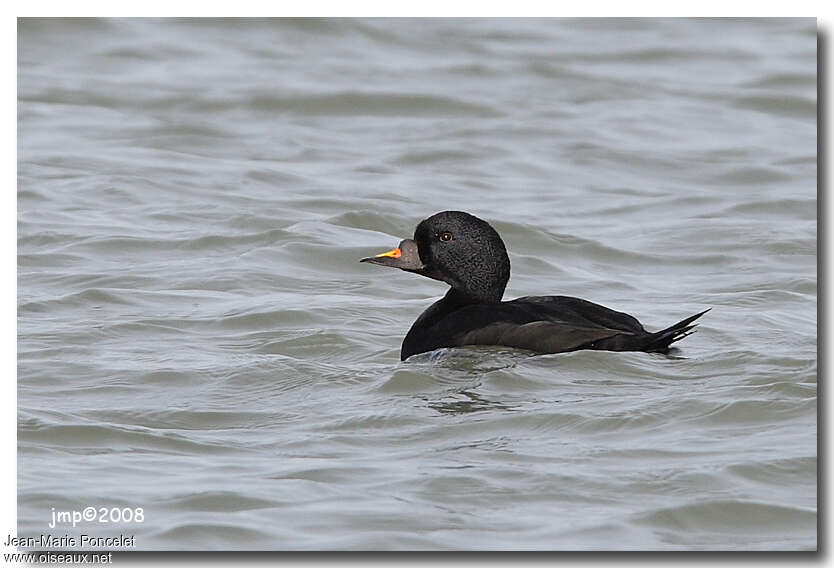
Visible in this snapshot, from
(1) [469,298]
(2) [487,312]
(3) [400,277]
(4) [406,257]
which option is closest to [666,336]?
(2) [487,312]

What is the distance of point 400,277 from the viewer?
9.97 metres

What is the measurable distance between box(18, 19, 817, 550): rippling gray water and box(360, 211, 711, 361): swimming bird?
0.10 m

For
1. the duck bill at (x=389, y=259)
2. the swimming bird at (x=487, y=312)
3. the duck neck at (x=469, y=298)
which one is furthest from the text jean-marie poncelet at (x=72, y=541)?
the duck neck at (x=469, y=298)

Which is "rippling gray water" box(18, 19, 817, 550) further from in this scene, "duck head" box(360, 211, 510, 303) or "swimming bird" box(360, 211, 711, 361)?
"duck head" box(360, 211, 510, 303)

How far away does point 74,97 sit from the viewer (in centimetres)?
1395

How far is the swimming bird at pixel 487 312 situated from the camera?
7.34 metres

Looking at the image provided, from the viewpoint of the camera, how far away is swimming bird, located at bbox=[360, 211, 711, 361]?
734 centimetres

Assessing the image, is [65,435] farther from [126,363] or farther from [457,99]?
[457,99]

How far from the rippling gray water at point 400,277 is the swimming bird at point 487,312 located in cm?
10

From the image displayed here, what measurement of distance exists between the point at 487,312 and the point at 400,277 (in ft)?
7.79

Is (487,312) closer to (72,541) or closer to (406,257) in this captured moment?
(406,257)

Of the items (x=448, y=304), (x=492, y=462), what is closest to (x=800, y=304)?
(x=448, y=304)

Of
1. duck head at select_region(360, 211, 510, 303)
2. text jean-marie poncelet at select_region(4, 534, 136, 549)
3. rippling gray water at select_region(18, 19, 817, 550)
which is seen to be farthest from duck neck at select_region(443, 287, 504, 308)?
text jean-marie poncelet at select_region(4, 534, 136, 549)

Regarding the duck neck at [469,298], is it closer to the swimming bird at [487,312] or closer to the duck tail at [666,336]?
the swimming bird at [487,312]
